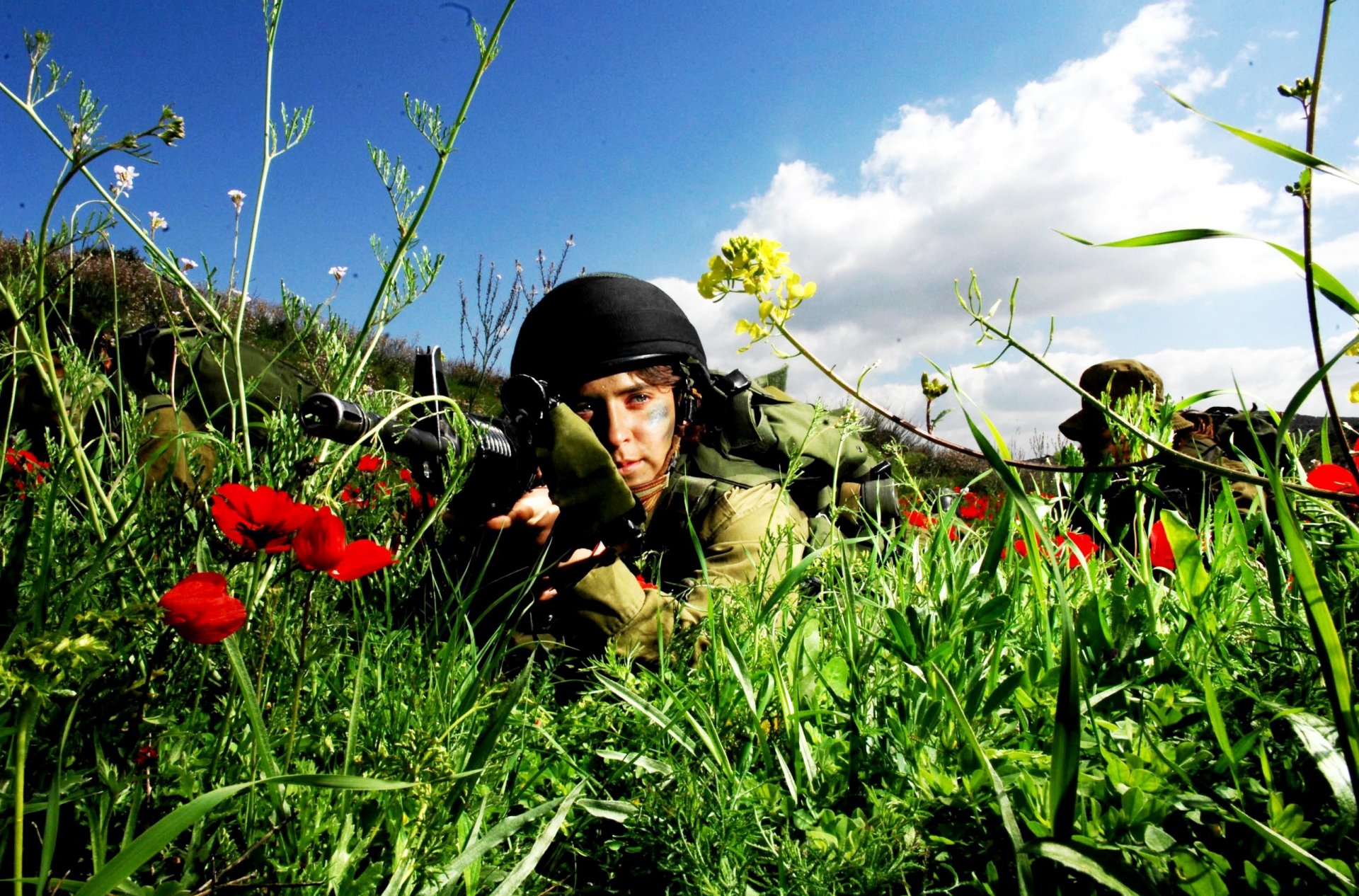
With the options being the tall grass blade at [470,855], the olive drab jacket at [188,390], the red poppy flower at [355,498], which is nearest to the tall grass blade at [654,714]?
the tall grass blade at [470,855]

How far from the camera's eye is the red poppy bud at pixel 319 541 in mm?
761

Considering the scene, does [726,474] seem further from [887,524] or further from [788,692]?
[788,692]

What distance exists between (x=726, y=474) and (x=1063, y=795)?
2.69m

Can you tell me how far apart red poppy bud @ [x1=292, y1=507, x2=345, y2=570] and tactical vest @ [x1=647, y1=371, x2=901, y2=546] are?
85.9 inches

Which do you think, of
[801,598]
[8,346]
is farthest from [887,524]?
[8,346]

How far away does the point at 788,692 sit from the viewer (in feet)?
3.82

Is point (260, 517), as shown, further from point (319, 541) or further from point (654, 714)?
point (654, 714)

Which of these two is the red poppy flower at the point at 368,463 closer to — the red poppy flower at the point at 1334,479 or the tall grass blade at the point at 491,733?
the tall grass blade at the point at 491,733

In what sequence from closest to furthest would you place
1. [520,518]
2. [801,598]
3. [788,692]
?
1. [788,692]
2. [801,598]
3. [520,518]

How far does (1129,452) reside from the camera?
1.37 m

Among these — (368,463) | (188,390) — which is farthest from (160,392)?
(368,463)

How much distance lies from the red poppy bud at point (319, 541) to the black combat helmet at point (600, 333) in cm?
227

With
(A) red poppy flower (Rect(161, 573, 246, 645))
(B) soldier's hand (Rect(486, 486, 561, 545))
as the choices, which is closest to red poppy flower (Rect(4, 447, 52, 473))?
(B) soldier's hand (Rect(486, 486, 561, 545))

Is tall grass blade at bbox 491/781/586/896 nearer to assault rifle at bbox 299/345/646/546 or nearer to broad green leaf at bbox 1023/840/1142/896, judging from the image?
broad green leaf at bbox 1023/840/1142/896
